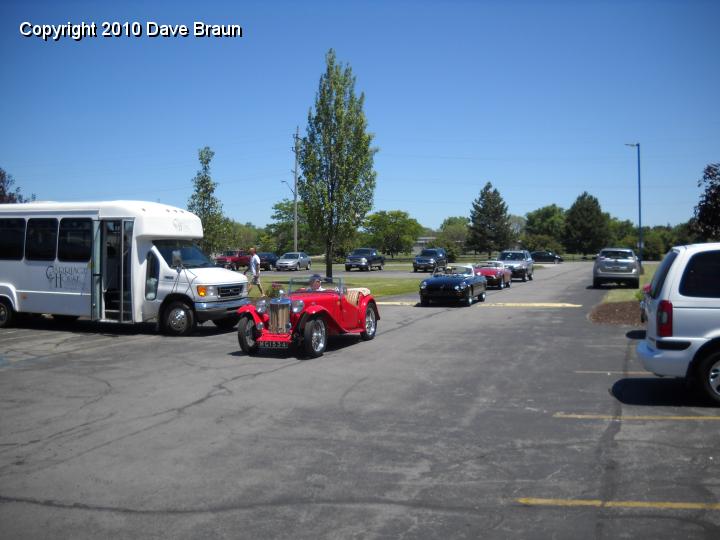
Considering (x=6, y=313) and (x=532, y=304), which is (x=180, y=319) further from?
(x=532, y=304)

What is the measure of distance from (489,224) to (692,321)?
91.1m

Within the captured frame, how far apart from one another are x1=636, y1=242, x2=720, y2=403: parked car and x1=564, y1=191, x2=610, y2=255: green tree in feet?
307

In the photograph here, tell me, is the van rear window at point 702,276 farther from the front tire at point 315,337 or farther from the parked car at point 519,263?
the parked car at point 519,263

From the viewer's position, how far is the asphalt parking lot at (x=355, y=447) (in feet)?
14.4

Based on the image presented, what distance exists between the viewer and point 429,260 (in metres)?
49.2

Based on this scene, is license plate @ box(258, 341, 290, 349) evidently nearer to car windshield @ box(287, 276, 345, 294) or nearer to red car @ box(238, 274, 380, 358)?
red car @ box(238, 274, 380, 358)

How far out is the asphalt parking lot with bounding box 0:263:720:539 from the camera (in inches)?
173

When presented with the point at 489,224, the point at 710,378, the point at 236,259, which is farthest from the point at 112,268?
the point at 489,224

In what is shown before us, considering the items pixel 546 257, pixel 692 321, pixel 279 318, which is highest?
pixel 546 257

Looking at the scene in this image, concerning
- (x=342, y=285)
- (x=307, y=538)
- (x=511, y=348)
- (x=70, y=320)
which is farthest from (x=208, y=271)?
(x=307, y=538)

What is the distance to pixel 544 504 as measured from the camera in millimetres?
4613

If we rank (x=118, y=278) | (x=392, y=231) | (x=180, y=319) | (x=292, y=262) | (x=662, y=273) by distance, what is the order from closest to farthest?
(x=662, y=273)
(x=180, y=319)
(x=118, y=278)
(x=292, y=262)
(x=392, y=231)

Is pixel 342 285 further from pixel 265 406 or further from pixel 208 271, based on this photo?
pixel 265 406

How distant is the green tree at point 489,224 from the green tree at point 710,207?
76.6 m
